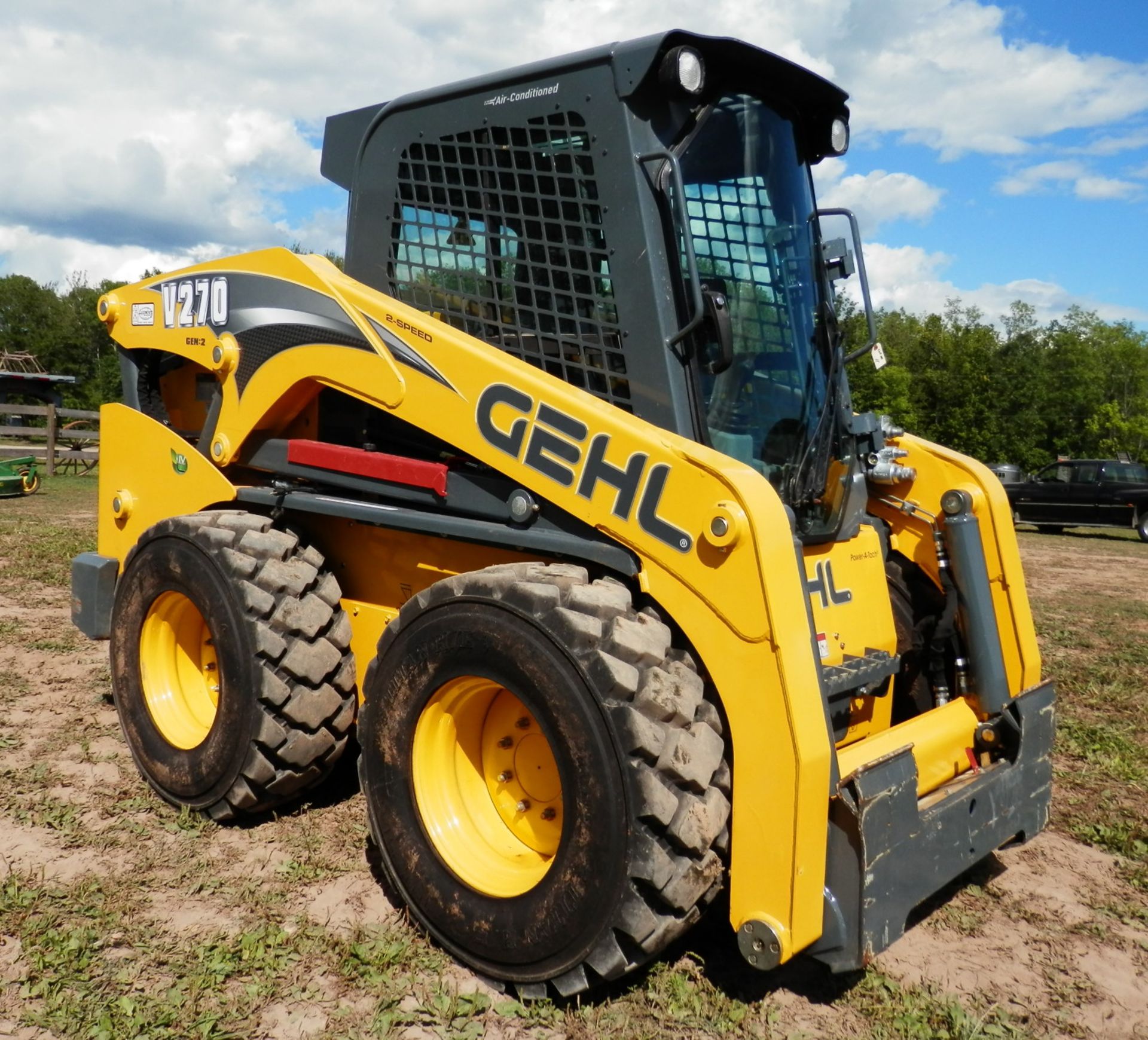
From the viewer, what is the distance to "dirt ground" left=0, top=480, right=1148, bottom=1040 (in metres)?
2.80

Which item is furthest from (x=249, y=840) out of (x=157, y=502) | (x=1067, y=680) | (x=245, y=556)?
(x=1067, y=680)

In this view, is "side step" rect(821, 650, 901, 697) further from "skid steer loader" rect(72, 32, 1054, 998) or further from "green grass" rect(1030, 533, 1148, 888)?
"green grass" rect(1030, 533, 1148, 888)

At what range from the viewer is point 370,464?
12.0 ft

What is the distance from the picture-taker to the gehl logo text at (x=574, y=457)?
9.32ft

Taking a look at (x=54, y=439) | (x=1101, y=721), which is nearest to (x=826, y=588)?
(x=1101, y=721)

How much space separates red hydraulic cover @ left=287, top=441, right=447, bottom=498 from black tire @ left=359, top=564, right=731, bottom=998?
50 centimetres

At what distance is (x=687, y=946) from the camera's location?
3184 millimetres

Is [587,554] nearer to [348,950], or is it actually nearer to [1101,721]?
[348,950]

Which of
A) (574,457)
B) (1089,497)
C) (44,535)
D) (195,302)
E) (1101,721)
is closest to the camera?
(574,457)

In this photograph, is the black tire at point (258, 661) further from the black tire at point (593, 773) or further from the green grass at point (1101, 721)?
the green grass at point (1101, 721)

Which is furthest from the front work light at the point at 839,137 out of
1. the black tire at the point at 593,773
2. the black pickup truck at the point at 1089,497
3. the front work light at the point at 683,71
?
the black pickup truck at the point at 1089,497

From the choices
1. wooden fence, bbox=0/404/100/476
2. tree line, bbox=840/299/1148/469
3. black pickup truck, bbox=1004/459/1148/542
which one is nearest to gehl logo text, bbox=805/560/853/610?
black pickup truck, bbox=1004/459/1148/542

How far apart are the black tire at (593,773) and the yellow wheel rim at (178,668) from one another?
1670mm

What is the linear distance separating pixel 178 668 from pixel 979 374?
122 feet
